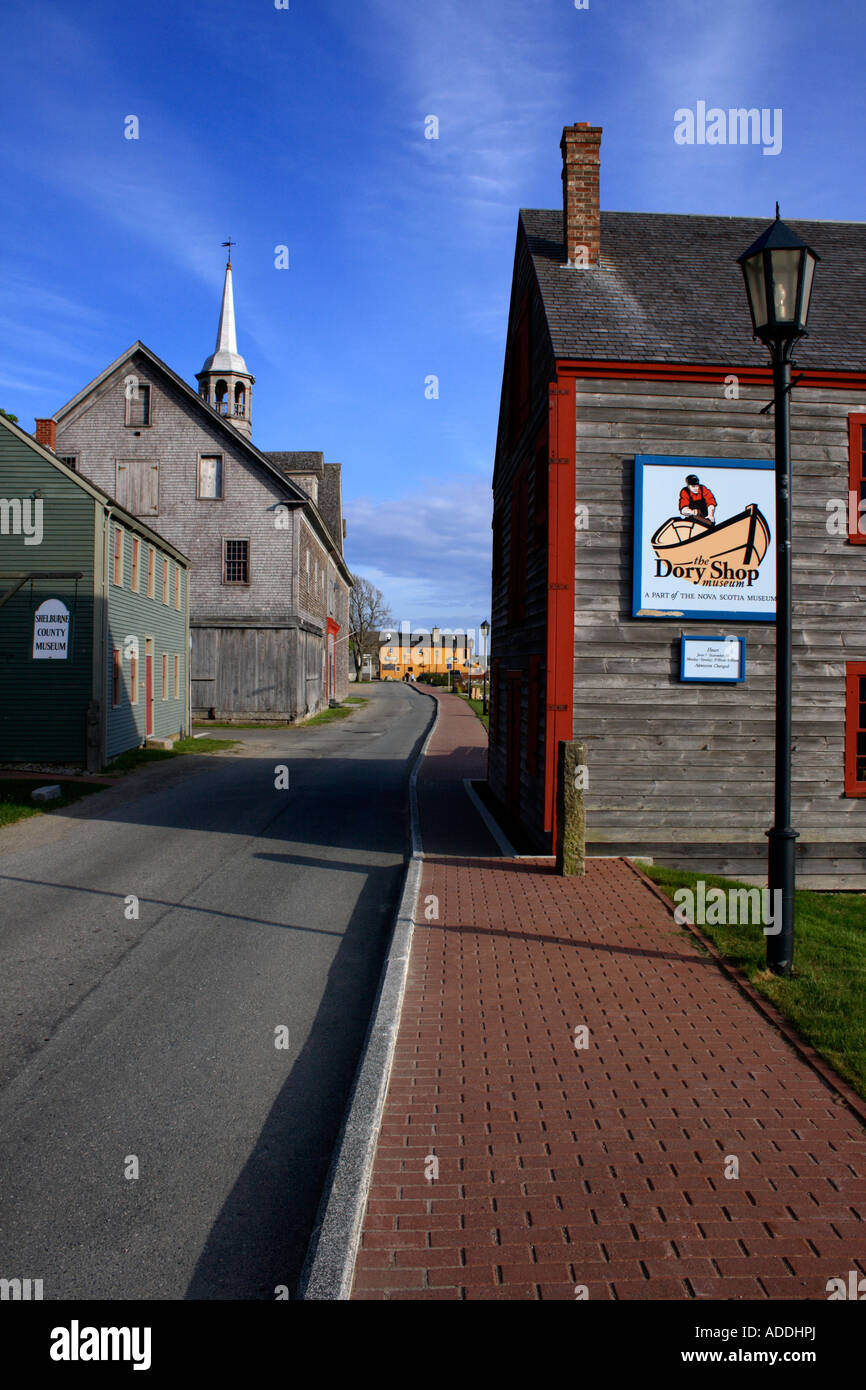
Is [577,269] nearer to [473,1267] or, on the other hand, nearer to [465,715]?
[473,1267]

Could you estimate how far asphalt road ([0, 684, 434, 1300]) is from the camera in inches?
146

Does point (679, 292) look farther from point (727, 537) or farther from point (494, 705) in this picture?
point (494, 705)

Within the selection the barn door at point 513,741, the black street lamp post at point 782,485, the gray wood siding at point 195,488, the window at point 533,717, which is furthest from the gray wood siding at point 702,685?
the gray wood siding at point 195,488

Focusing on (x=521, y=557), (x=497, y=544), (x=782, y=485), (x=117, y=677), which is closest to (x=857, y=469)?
(x=521, y=557)

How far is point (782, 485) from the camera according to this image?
6547mm

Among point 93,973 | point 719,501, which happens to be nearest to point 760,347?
point 719,501

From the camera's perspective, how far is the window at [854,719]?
11.0 m

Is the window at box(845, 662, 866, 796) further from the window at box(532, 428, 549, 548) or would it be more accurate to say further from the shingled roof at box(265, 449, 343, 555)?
the shingled roof at box(265, 449, 343, 555)

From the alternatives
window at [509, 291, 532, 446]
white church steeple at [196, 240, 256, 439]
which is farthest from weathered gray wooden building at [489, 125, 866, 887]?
white church steeple at [196, 240, 256, 439]

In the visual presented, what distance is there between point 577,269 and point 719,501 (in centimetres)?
441

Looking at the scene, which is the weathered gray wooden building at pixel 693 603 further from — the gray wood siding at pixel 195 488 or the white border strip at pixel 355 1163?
the gray wood siding at pixel 195 488

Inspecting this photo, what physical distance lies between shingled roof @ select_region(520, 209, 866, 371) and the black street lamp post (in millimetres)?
4421

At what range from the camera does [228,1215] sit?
12.8 feet

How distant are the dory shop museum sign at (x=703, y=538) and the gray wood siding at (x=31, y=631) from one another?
1288 centimetres
